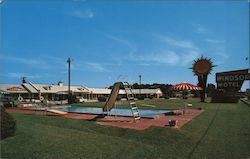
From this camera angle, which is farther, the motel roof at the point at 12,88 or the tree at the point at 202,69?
the tree at the point at 202,69

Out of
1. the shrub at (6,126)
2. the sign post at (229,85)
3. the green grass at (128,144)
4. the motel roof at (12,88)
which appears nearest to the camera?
the green grass at (128,144)

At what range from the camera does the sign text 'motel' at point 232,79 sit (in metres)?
36.5

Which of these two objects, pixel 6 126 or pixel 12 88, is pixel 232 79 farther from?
pixel 6 126

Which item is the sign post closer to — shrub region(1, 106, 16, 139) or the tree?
the tree

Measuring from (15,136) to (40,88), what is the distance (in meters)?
39.1

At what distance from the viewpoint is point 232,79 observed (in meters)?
37.5

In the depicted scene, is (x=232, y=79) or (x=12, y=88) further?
(x=232, y=79)

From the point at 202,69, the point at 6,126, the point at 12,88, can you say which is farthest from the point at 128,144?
the point at 202,69

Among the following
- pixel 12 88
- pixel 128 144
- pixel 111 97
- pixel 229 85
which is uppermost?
pixel 229 85

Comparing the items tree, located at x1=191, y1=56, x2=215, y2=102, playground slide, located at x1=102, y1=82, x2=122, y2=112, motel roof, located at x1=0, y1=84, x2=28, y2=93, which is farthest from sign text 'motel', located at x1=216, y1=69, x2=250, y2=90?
motel roof, located at x1=0, y1=84, x2=28, y2=93

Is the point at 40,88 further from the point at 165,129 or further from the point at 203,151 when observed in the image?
the point at 203,151

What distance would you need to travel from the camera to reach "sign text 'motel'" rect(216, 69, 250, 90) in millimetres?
36500

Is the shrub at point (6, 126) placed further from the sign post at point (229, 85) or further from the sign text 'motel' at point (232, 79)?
the sign text 'motel' at point (232, 79)

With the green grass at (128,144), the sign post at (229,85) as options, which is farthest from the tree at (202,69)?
the green grass at (128,144)
